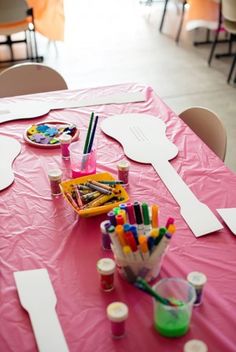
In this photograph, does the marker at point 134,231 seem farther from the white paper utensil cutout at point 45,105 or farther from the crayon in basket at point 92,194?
the white paper utensil cutout at point 45,105

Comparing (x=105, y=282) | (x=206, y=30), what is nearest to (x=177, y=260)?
(x=105, y=282)

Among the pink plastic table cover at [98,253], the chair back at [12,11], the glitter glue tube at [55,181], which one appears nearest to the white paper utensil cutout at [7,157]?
the pink plastic table cover at [98,253]

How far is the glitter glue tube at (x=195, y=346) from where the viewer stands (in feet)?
3.36

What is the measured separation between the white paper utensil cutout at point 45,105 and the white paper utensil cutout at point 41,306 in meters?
0.92

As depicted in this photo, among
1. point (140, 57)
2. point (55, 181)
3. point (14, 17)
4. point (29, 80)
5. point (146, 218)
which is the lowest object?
point (140, 57)

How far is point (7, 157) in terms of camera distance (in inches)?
68.8

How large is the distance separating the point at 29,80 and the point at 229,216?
54.5 inches

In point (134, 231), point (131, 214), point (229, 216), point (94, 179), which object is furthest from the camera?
point (94, 179)

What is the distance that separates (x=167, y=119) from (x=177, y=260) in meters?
0.84

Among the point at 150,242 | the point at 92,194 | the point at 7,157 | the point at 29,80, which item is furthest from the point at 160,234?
the point at 29,80

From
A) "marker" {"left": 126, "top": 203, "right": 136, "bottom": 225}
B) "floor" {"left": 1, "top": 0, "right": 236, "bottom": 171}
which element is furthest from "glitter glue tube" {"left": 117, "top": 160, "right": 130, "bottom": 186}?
"floor" {"left": 1, "top": 0, "right": 236, "bottom": 171}

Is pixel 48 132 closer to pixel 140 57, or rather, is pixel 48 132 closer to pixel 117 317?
pixel 117 317

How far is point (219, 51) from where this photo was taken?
15.6ft

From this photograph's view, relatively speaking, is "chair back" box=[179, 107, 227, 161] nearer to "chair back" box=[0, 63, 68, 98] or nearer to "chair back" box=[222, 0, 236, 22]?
"chair back" box=[0, 63, 68, 98]
